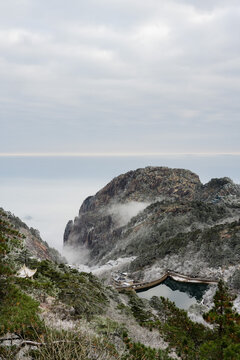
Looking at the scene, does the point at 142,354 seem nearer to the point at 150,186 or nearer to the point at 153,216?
the point at 153,216

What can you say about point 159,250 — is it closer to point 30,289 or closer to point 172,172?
point 30,289

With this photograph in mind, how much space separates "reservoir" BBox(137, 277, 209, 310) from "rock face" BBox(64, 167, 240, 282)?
853 cm

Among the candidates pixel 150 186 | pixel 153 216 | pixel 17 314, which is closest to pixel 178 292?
pixel 17 314

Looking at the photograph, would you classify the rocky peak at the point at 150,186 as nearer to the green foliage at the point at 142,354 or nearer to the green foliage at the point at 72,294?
the green foliage at the point at 72,294

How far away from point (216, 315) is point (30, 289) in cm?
1392

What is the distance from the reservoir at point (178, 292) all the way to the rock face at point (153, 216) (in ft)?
28.0

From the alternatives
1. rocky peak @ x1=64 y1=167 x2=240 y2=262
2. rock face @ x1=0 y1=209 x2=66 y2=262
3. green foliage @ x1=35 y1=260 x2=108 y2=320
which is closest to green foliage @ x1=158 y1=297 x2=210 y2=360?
green foliage @ x1=35 y1=260 x2=108 y2=320

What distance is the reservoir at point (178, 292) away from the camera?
43594 mm

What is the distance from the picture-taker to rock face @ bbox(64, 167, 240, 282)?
229 feet

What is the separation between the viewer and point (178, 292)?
46.6 metres

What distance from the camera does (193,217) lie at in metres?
88.7

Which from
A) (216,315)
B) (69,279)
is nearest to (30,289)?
(69,279)

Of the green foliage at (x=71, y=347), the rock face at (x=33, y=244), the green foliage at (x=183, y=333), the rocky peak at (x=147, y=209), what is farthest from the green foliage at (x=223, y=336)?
the rocky peak at (x=147, y=209)

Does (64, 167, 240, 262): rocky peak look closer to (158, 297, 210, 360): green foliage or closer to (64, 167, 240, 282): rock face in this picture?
(64, 167, 240, 282): rock face
